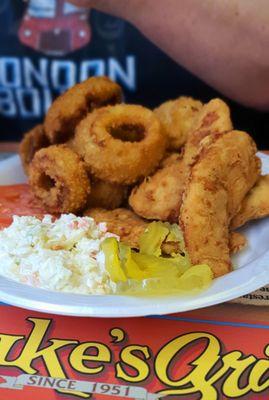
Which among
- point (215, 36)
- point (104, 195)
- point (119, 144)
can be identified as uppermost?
point (215, 36)

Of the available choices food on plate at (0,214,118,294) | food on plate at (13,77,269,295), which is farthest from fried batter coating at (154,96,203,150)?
food on plate at (0,214,118,294)

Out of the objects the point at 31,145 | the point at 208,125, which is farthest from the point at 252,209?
the point at 31,145

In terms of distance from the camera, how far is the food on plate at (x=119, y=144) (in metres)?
1.25

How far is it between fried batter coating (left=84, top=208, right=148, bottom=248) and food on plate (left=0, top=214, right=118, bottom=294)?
38mm

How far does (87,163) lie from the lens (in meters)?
1.28

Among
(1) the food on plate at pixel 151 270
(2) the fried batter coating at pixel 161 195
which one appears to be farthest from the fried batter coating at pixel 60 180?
(1) the food on plate at pixel 151 270

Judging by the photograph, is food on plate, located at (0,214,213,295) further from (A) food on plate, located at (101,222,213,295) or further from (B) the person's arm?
(B) the person's arm

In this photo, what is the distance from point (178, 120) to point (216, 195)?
36 cm

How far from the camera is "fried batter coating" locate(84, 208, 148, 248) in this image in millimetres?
1108

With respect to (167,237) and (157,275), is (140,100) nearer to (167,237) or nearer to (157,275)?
(167,237)

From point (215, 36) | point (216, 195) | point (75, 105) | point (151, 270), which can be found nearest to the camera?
point (151, 270)

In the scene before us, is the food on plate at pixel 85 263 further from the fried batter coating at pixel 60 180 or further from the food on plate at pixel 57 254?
the fried batter coating at pixel 60 180

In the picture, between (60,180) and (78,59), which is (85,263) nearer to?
(60,180)

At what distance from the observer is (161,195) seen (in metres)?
1.17
